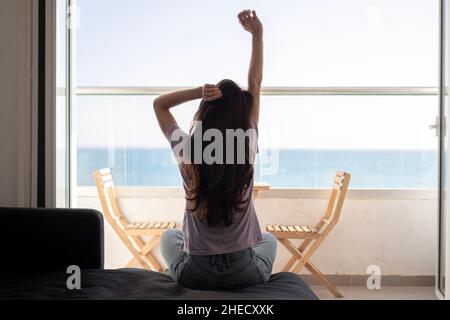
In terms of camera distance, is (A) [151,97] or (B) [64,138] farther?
(A) [151,97]

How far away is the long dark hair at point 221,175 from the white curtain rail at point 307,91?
3.87 ft

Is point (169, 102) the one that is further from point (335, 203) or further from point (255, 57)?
point (335, 203)

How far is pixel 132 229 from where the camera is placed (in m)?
2.09

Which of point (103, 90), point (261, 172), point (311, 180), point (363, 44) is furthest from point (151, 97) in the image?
point (363, 44)

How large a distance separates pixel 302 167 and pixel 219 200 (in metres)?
1.30

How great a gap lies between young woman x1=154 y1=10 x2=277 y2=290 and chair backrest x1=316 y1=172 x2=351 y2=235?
90 centimetres

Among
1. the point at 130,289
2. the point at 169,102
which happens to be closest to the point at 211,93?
the point at 169,102

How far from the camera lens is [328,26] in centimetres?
244

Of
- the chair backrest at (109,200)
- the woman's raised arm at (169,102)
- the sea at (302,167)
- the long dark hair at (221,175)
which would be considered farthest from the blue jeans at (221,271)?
the sea at (302,167)

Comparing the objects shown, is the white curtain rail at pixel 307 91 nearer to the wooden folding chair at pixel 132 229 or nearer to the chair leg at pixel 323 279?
the wooden folding chair at pixel 132 229

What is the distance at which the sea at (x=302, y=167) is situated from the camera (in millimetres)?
2309

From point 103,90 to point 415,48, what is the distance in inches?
82.1
